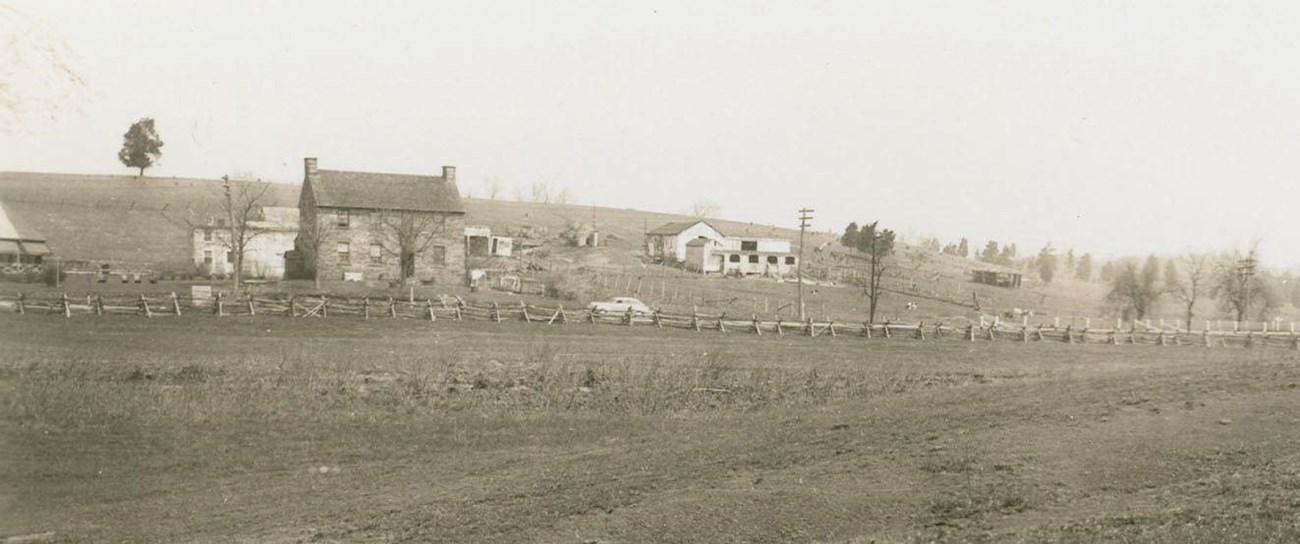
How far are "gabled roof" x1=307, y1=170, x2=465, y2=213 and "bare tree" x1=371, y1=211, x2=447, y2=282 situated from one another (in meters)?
0.58

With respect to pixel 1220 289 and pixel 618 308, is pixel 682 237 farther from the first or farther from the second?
pixel 1220 289

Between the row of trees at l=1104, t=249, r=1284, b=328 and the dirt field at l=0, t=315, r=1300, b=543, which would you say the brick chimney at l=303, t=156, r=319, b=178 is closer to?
the dirt field at l=0, t=315, r=1300, b=543

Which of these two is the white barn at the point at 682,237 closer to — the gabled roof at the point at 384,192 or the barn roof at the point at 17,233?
the gabled roof at the point at 384,192

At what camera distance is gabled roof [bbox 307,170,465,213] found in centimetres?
6047

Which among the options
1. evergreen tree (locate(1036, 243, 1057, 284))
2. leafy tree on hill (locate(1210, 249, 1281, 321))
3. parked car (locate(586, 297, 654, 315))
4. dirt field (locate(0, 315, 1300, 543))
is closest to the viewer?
dirt field (locate(0, 315, 1300, 543))

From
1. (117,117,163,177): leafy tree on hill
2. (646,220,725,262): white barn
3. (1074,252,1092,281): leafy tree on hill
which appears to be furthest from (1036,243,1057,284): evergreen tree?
(117,117,163,177): leafy tree on hill

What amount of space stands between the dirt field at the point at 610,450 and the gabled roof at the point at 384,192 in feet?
109

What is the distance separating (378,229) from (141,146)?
50.8m

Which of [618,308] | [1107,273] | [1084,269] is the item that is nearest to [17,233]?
[618,308]

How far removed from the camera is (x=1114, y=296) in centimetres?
7675

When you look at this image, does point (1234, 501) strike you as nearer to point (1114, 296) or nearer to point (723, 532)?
point (723, 532)

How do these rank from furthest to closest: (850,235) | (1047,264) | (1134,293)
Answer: (1047,264) < (850,235) < (1134,293)

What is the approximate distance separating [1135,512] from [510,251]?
7504 cm

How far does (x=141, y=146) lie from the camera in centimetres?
9400
